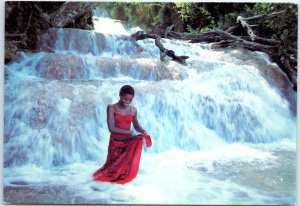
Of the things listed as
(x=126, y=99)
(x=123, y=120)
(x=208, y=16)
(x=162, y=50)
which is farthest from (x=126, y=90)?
(x=208, y=16)

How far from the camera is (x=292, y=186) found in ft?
8.63

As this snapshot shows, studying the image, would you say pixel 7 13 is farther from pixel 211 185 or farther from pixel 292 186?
pixel 292 186

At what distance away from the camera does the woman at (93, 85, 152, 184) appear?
2596 mm

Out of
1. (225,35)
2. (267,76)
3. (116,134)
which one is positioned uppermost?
(225,35)

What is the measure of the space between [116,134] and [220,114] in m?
0.69

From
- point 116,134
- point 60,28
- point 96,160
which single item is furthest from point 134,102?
point 60,28

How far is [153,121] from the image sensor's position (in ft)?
8.71

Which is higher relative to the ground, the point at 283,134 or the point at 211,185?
the point at 283,134

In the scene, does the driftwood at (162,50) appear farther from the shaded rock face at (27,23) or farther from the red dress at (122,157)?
the red dress at (122,157)

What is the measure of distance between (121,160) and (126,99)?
1.28ft

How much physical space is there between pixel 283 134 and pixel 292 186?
34 centimetres

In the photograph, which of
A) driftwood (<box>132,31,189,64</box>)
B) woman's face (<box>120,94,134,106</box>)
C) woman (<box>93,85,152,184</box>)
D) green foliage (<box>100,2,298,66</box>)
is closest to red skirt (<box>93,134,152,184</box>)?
woman (<box>93,85,152,184</box>)

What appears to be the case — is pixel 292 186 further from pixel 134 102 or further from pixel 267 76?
pixel 134 102

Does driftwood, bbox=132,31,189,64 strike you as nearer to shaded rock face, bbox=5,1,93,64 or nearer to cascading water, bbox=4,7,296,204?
cascading water, bbox=4,7,296,204
